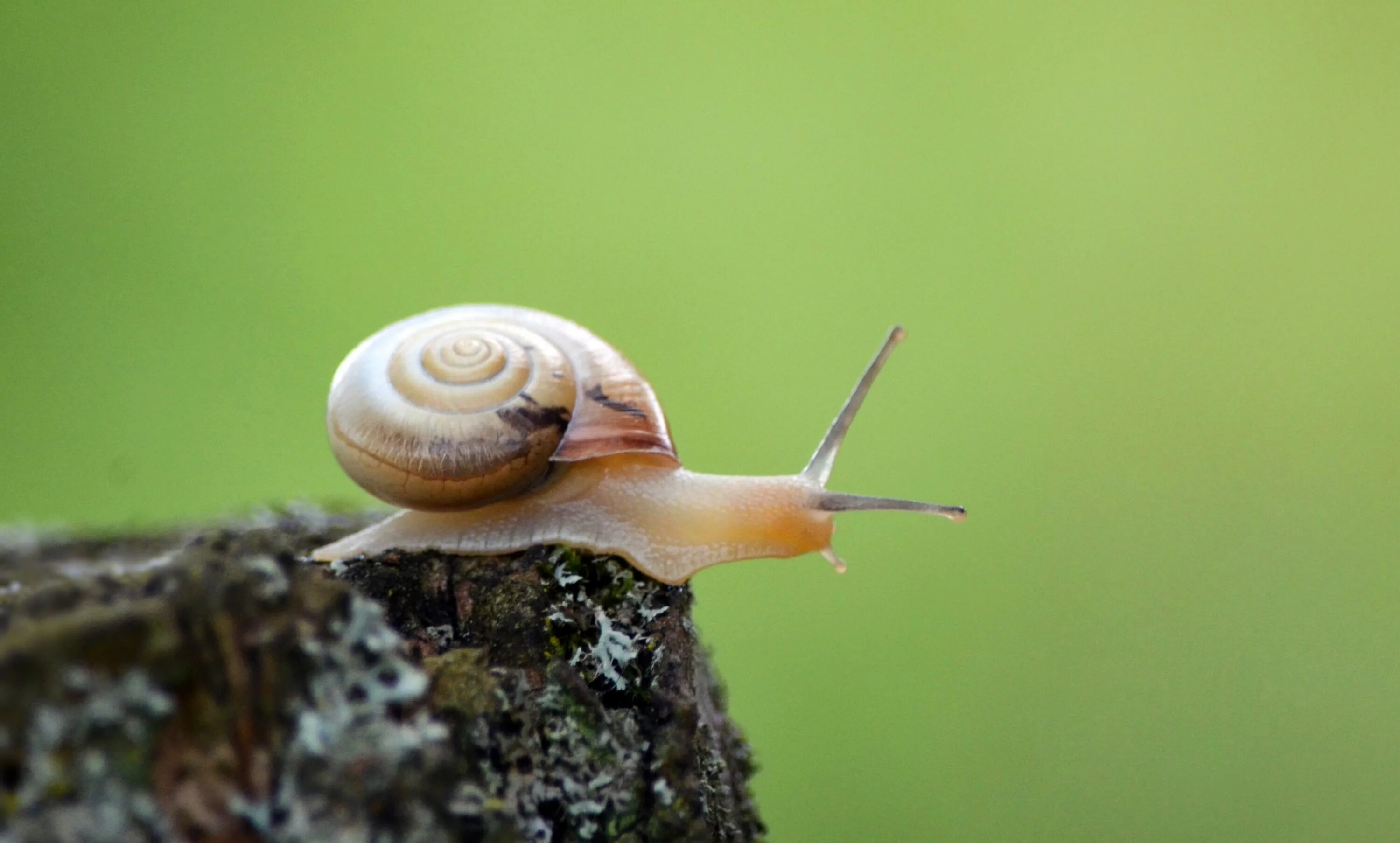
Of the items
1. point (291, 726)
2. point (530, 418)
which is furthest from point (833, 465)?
point (291, 726)

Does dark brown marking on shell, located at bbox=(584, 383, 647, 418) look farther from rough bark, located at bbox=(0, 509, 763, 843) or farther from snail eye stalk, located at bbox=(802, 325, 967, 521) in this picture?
rough bark, located at bbox=(0, 509, 763, 843)

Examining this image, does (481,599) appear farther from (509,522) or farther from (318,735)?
(318,735)

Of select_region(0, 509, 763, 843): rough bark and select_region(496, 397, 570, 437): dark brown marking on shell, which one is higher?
select_region(496, 397, 570, 437): dark brown marking on shell

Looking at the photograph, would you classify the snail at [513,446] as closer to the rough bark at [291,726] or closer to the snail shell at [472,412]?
the snail shell at [472,412]

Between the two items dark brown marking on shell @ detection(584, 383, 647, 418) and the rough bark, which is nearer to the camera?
the rough bark

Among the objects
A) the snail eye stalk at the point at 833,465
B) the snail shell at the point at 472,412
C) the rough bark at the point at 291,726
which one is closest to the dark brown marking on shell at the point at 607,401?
the snail shell at the point at 472,412

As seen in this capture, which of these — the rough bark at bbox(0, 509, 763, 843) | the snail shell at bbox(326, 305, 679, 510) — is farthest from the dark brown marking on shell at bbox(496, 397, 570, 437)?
the rough bark at bbox(0, 509, 763, 843)

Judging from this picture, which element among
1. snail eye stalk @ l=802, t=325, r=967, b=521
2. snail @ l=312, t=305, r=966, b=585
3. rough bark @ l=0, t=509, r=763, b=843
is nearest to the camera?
rough bark @ l=0, t=509, r=763, b=843

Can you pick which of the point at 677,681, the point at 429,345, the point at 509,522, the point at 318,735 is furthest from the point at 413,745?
the point at 429,345
